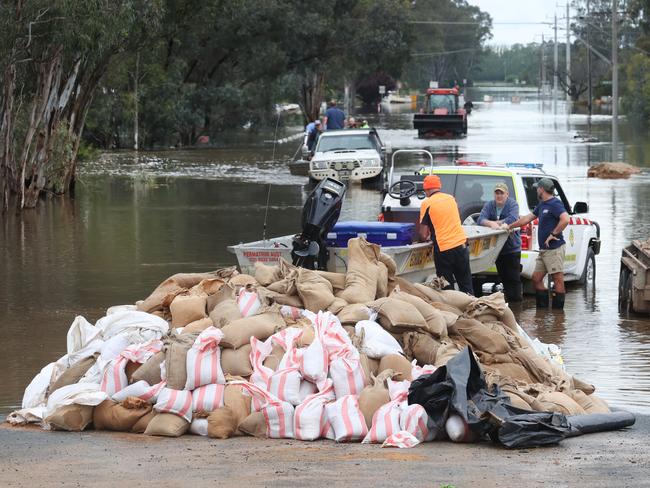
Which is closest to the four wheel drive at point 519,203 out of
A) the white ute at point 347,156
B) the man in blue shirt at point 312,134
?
the white ute at point 347,156

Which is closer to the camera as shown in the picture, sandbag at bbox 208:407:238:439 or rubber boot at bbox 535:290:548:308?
sandbag at bbox 208:407:238:439

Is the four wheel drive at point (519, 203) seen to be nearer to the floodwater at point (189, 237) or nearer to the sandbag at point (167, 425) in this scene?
the floodwater at point (189, 237)

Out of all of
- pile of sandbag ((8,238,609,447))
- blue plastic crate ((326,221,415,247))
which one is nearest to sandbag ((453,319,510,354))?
pile of sandbag ((8,238,609,447))

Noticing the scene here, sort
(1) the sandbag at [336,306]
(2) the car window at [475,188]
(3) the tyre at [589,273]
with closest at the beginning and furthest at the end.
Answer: (1) the sandbag at [336,306] → (2) the car window at [475,188] → (3) the tyre at [589,273]

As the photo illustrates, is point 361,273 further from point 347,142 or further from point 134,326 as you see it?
point 347,142

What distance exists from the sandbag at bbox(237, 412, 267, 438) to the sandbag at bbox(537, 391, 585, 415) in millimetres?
1966

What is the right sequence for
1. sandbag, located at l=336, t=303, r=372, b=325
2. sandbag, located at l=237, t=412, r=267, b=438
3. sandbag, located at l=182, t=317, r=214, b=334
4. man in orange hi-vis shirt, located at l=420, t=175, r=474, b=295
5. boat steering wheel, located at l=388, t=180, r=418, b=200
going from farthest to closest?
1. boat steering wheel, located at l=388, t=180, r=418, b=200
2. man in orange hi-vis shirt, located at l=420, t=175, r=474, b=295
3. sandbag, located at l=336, t=303, r=372, b=325
4. sandbag, located at l=182, t=317, r=214, b=334
5. sandbag, located at l=237, t=412, r=267, b=438

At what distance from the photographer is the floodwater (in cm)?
1267

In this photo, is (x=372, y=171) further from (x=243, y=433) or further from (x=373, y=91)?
(x=373, y=91)

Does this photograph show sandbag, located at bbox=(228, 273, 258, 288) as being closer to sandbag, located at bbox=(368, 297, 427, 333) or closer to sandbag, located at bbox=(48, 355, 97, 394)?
sandbag, located at bbox=(368, 297, 427, 333)

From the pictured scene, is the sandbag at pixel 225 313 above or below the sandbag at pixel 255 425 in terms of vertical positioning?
above

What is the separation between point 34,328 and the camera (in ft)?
45.7

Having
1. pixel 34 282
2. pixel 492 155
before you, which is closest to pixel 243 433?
pixel 34 282

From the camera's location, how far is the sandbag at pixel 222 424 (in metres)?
8.59
